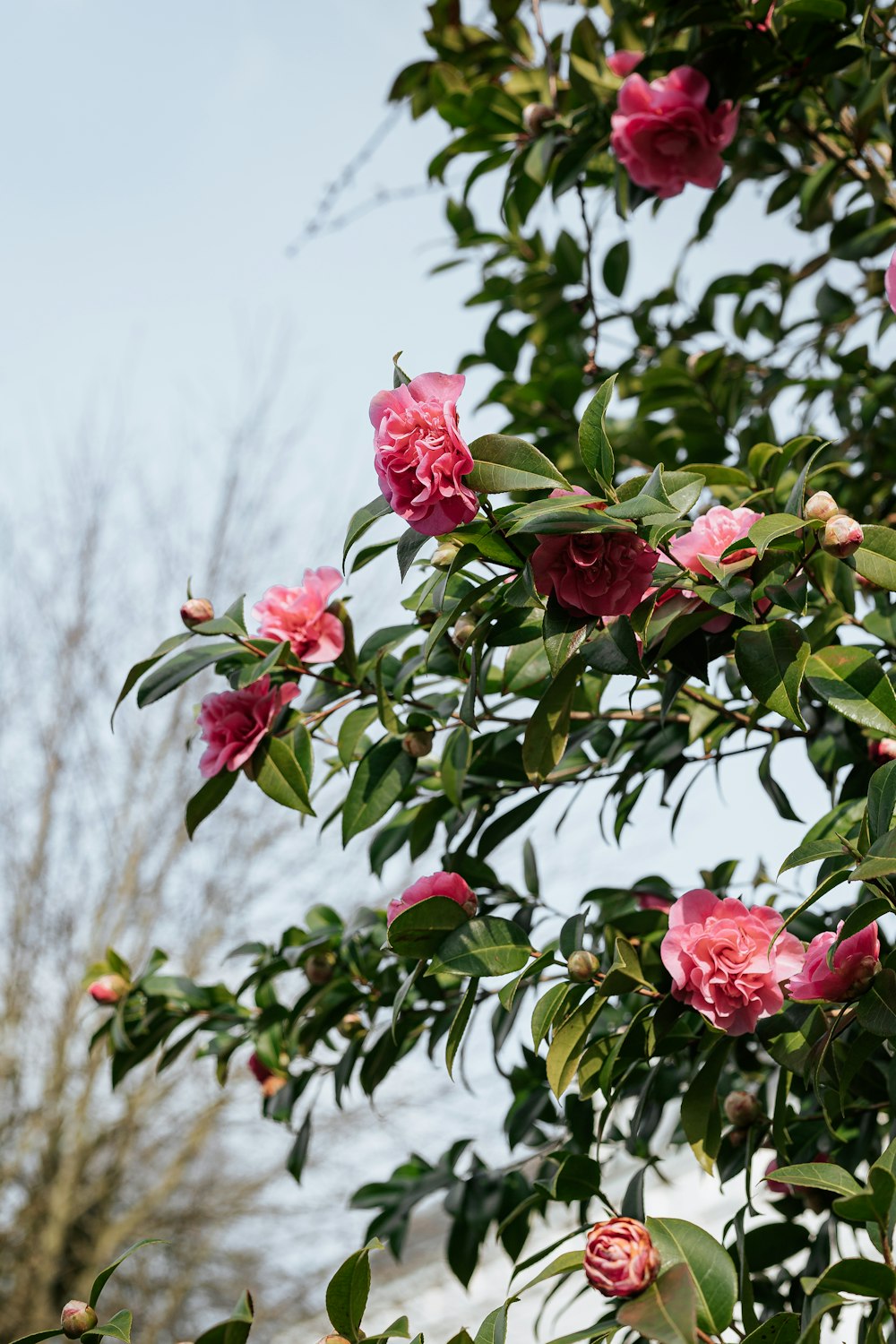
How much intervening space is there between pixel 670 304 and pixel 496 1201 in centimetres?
116

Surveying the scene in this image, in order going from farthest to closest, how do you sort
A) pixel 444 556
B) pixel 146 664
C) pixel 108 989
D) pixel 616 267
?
1. pixel 616 267
2. pixel 108 989
3. pixel 146 664
4. pixel 444 556

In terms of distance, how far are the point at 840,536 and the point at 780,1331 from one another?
1.40ft

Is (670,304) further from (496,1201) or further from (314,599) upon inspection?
(496,1201)

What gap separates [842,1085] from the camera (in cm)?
71

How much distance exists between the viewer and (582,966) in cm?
78

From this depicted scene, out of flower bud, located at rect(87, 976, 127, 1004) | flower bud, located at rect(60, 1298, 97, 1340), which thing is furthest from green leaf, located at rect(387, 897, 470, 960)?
flower bud, located at rect(87, 976, 127, 1004)

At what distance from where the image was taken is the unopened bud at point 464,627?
0.79m

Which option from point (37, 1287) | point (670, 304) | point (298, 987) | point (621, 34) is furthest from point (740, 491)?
point (37, 1287)

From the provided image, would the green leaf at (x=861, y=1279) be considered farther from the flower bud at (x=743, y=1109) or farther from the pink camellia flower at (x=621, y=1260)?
the flower bud at (x=743, y=1109)

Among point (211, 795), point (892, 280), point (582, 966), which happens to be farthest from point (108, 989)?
point (892, 280)

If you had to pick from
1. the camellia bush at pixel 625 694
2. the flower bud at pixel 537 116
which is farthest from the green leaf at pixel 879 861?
the flower bud at pixel 537 116

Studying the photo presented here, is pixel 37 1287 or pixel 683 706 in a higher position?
pixel 37 1287

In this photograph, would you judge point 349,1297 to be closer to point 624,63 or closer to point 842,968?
point 842,968

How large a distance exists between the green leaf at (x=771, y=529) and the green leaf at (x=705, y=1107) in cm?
35
